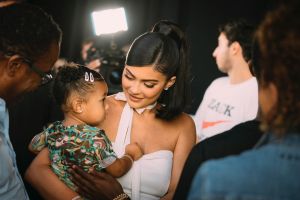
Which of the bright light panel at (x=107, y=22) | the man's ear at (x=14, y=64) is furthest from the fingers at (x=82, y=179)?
the bright light panel at (x=107, y=22)

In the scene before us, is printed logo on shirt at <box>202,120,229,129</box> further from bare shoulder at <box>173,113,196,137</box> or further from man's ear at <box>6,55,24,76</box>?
man's ear at <box>6,55,24,76</box>

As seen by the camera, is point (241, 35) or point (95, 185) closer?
point (95, 185)

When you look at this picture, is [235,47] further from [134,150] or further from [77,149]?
[77,149]

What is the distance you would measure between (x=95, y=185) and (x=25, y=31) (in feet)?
2.28

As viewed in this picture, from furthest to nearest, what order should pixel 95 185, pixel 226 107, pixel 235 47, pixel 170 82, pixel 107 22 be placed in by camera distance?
pixel 107 22 → pixel 235 47 → pixel 226 107 → pixel 170 82 → pixel 95 185

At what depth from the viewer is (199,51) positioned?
16.8 ft

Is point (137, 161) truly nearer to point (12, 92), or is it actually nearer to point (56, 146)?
point (56, 146)

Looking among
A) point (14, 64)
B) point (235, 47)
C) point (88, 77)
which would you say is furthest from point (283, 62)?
point (235, 47)

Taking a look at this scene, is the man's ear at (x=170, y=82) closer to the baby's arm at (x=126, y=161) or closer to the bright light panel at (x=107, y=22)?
the baby's arm at (x=126, y=161)

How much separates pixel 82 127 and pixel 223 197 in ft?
3.04

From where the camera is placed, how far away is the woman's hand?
1586 millimetres

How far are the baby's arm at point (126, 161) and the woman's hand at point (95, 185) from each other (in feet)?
0.12

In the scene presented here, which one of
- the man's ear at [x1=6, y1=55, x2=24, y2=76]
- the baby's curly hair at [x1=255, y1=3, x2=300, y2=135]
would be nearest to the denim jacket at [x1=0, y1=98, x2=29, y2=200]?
the man's ear at [x1=6, y1=55, x2=24, y2=76]

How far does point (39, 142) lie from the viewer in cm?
175
